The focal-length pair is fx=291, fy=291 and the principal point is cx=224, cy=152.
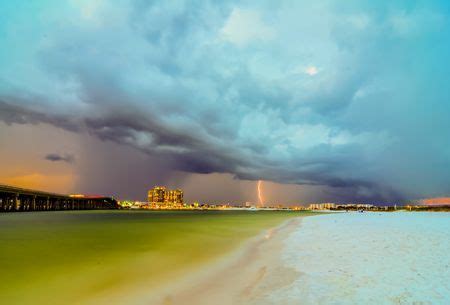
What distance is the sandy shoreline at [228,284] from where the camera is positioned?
11.4 meters

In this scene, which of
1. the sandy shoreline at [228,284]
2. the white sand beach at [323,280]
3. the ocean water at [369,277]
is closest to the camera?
the ocean water at [369,277]

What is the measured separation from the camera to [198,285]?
549 inches

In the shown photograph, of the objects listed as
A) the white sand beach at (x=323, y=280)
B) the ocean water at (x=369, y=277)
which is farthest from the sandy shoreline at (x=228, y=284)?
the ocean water at (x=369, y=277)

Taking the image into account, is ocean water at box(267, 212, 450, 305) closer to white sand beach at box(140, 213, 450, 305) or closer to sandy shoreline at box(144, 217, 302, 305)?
white sand beach at box(140, 213, 450, 305)

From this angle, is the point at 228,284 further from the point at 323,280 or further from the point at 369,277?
the point at 369,277

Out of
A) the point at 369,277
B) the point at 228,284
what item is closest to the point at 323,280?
the point at 369,277

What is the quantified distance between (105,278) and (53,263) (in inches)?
271

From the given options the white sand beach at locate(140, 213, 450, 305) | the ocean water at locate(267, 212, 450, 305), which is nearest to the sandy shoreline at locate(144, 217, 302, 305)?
the white sand beach at locate(140, 213, 450, 305)

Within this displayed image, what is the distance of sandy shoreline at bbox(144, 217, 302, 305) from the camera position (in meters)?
11.4

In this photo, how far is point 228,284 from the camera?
13.8 meters

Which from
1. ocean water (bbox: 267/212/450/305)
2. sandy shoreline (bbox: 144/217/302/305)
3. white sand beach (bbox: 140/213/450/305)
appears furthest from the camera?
sandy shoreline (bbox: 144/217/302/305)

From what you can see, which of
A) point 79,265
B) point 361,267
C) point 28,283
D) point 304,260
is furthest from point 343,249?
point 28,283

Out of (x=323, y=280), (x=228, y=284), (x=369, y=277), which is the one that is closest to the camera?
(x=323, y=280)

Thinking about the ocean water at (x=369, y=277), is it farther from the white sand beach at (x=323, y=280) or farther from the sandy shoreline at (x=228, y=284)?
the sandy shoreline at (x=228, y=284)
